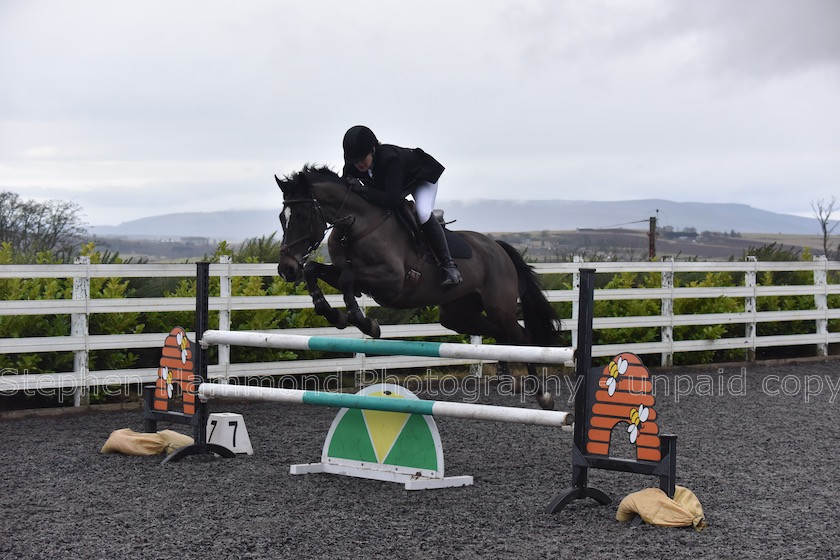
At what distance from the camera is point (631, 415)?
452cm

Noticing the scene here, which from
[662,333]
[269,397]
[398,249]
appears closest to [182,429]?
[269,397]

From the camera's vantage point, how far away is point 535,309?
7484 millimetres

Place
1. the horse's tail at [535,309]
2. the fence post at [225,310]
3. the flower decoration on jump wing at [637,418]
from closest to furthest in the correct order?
the flower decoration on jump wing at [637,418] < the horse's tail at [535,309] < the fence post at [225,310]

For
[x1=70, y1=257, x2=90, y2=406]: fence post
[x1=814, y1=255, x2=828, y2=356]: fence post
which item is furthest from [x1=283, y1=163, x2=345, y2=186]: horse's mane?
[x1=814, y1=255, x2=828, y2=356]: fence post

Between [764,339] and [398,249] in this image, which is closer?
[398,249]

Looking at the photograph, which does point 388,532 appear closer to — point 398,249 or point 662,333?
point 398,249

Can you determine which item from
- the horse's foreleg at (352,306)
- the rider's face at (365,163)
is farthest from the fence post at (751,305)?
the horse's foreleg at (352,306)

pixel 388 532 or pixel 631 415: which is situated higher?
pixel 631 415

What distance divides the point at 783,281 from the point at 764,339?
1.76 m

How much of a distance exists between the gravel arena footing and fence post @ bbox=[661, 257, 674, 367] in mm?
3530

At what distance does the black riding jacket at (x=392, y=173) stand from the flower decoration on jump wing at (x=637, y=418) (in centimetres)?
217

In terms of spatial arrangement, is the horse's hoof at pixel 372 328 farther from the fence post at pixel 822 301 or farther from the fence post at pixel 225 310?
the fence post at pixel 822 301

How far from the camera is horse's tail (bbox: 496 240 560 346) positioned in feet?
24.3

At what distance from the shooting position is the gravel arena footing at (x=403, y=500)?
3.95 metres
